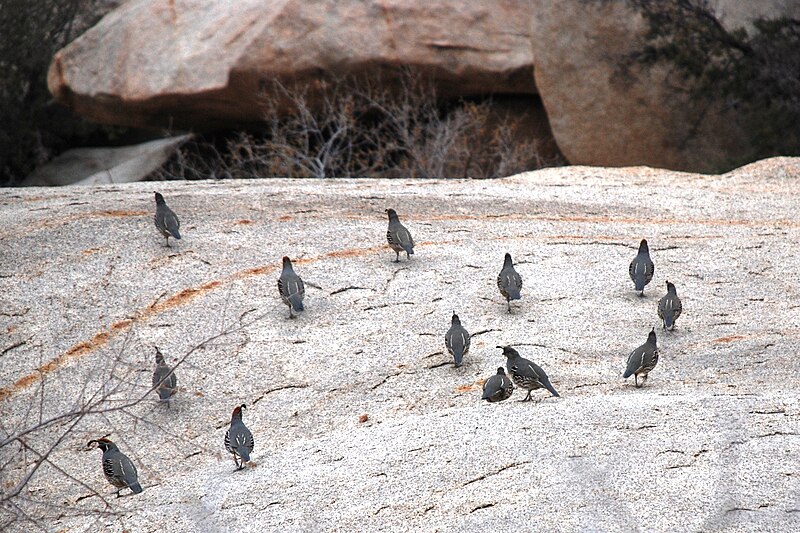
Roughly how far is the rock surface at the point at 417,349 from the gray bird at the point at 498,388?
82 millimetres

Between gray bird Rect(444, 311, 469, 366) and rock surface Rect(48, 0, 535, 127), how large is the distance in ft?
37.4

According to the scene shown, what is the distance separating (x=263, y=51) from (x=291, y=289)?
404 inches

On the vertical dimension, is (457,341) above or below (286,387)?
above

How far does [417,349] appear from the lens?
890 cm

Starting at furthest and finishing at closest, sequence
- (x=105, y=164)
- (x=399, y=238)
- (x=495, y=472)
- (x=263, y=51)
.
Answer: (x=105, y=164), (x=263, y=51), (x=399, y=238), (x=495, y=472)

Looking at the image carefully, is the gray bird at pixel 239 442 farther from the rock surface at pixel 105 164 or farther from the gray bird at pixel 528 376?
the rock surface at pixel 105 164

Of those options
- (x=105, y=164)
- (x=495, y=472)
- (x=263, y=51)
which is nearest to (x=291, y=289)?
(x=495, y=472)

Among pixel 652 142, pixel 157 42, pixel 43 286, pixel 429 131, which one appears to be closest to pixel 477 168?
pixel 429 131

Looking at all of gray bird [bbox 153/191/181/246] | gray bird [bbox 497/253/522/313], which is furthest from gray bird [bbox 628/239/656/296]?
gray bird [bbox 153/191/181/246]

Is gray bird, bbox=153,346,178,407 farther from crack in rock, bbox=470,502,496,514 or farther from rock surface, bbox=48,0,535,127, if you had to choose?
rock surface, bbox=48,0,535,127

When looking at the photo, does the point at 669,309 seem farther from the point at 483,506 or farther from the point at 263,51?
the point at 263,51

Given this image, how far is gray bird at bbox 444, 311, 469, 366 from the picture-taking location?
8.38 m

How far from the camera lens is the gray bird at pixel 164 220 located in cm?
1031

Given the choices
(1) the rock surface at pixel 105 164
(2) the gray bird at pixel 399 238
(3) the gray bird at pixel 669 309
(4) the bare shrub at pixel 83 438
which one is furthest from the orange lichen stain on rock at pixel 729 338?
(1) the rock surface at pixel 105 164
